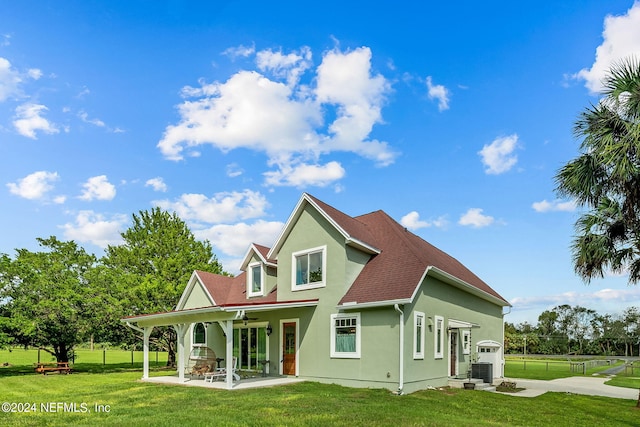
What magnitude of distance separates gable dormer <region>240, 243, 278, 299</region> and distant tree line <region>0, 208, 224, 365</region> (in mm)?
7431

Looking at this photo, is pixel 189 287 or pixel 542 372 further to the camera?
pixel 542 372

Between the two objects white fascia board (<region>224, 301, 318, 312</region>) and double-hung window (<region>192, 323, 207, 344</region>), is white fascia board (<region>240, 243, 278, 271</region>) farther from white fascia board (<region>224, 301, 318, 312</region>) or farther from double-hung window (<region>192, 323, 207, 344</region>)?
white fascia board (<region>224, 301, 318, 312</region>)

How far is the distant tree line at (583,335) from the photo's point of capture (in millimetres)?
63125

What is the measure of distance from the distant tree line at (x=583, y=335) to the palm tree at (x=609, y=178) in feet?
168

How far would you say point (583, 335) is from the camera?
219ft

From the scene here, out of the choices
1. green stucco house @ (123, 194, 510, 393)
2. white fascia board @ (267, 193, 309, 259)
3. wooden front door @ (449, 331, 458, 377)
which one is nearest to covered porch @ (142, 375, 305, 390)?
green stucco house @ (123, 194, 510, 393)

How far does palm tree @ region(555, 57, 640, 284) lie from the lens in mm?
13328

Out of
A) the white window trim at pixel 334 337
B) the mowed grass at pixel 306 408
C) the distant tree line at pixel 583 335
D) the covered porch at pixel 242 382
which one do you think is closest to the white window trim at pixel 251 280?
the covered porch at pixel 242 382

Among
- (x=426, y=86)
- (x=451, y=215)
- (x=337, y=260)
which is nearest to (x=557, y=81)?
(x=426, y=86)

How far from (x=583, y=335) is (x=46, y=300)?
224 ft

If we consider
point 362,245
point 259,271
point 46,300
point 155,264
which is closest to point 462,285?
point 362,245

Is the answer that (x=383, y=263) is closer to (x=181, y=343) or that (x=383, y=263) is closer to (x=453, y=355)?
(x=453, y=355)

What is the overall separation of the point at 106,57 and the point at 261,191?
8.56m

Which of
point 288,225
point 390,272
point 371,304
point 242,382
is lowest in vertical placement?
point 242,382
